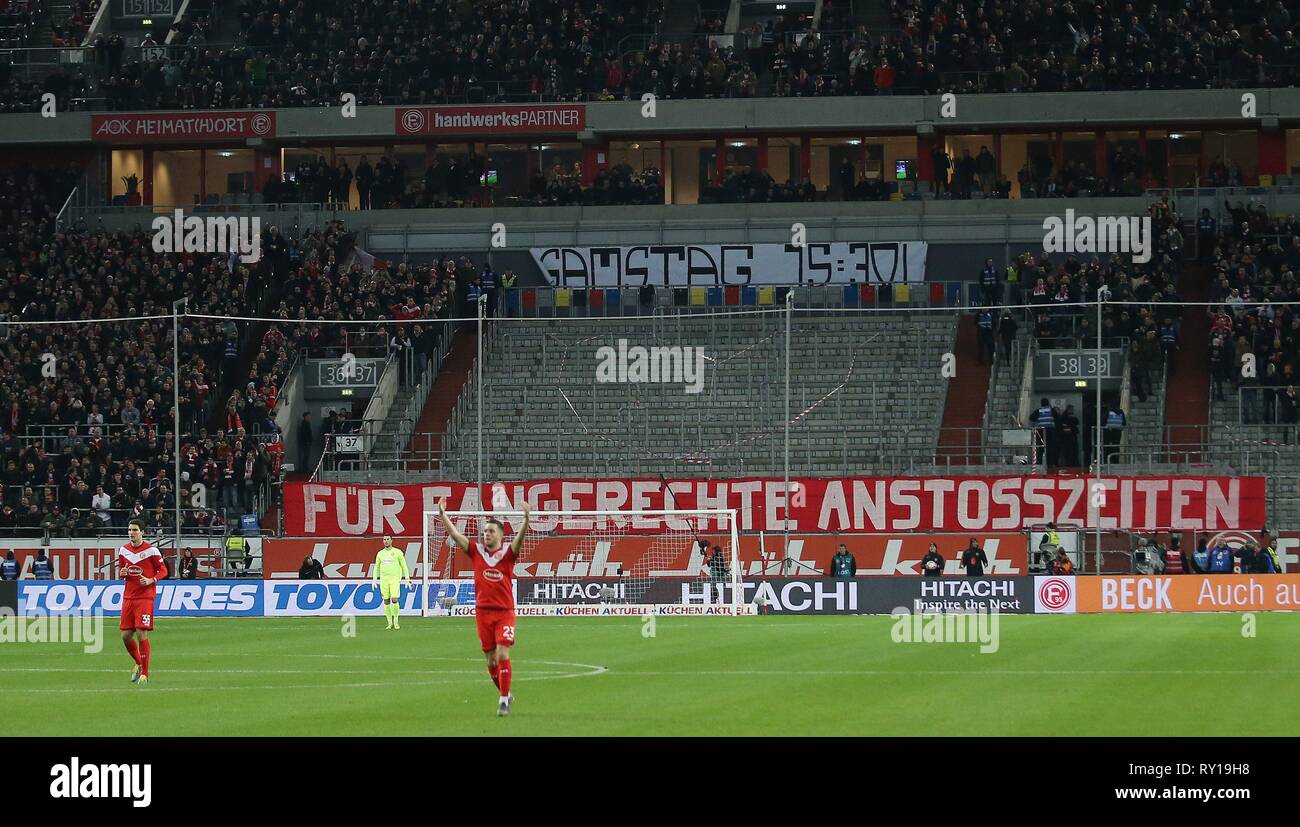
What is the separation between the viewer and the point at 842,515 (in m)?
51.3

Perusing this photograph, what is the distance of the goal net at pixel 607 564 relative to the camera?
150 ft

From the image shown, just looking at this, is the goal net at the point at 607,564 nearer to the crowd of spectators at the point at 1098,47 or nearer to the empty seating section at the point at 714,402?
the empty seating section at the point at 714,402

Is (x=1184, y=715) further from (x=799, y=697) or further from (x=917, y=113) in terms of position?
(x=917, y=113)

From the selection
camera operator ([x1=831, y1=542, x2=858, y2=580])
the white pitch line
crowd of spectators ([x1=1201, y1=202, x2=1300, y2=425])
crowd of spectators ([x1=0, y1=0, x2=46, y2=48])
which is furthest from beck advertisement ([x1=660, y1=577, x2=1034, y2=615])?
crowd of spectators ([x1=0, y1=0, x2=46, y2=48])

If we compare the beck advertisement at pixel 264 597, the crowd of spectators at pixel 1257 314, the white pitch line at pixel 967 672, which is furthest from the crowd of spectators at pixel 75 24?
→ the white pitch line at pixel 967 672

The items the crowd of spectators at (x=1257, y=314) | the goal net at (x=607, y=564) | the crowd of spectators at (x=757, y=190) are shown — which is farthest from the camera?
the crowd of spectators at (x=757, y=190)

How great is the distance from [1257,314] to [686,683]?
113 ft

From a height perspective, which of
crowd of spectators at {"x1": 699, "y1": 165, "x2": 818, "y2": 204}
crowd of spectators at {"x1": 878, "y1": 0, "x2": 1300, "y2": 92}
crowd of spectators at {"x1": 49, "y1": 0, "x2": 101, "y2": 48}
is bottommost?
crowd of spectators at {"x1": 699, "y1": 165, "x2": 818, "y2": 204}

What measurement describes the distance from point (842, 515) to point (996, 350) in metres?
8.64

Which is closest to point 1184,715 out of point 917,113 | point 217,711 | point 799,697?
point 799,697

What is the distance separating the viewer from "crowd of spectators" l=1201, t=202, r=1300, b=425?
52500mm

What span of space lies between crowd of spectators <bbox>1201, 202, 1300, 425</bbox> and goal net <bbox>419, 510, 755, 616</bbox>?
14354 millimetres

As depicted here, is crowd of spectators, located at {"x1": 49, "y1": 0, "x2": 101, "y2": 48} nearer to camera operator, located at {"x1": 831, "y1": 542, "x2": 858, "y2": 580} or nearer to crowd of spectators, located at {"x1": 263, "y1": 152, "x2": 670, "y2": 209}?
crowd of spectators, located at {"x1": 263, "y1": 152, "x2": 670, "y2": 209}

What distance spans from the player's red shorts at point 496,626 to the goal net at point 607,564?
2354 centimetres
